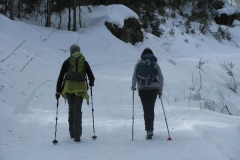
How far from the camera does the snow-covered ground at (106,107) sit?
5828 millimetres

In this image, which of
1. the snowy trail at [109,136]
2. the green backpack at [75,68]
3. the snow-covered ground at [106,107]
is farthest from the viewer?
the green backpack at [75,68]

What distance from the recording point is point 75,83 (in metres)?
6.30

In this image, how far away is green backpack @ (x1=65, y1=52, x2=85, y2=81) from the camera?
6242 millimetres

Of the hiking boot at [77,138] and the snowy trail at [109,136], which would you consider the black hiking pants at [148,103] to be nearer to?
the snowy trail at [109,136]

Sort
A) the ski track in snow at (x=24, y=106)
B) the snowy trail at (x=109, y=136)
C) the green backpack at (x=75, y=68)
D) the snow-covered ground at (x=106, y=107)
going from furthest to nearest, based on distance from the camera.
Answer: the ski track in snow at (x=24, y=106) < the green backpack at (x=75, y=68) < the snow-covered ground at (x=106, y=107) < the snowy trail at (x=109, y=136)

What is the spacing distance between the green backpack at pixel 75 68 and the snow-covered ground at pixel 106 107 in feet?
4.08

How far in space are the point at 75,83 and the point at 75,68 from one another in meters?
0.29

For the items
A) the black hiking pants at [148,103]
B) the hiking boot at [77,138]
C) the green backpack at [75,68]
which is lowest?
the hiking boot at [77,138]

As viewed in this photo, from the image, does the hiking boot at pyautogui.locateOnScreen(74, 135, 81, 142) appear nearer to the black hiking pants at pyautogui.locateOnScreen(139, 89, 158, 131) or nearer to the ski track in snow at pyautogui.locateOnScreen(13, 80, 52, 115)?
the black hiking pants at pyautogui.locateOnScreen(139, 89, 158, 131)

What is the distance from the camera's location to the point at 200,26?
41.8m

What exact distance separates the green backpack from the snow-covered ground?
4.08 ft

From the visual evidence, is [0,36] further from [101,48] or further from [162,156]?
[162,156]

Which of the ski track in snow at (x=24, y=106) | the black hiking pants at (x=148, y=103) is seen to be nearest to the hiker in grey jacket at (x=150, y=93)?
the black hiking pants at (x=148, y=103)

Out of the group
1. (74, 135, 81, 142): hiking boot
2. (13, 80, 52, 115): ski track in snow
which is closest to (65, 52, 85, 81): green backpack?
(74, 135, 81, 142): hiking boot
